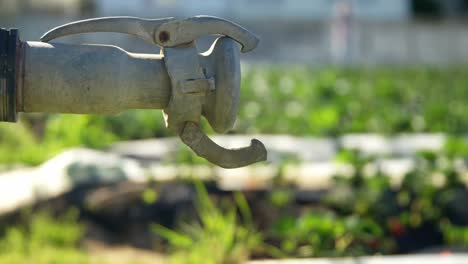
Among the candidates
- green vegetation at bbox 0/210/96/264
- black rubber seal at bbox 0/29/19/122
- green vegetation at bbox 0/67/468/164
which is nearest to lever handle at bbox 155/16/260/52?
black rubber seal at bbox 0/29/19/122

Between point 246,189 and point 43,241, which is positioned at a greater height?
point 246,189

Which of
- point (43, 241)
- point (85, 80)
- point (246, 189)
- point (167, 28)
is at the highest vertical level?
point (167, 28)

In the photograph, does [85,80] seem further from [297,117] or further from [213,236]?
[297,117]

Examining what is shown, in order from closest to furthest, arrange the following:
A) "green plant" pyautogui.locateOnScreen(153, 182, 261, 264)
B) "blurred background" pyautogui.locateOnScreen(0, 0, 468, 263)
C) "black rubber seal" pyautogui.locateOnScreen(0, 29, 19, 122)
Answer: "black rubber seal" pyautogui.locateOnScreen(0, 29, 19, 122) < "green plant" pyautogui.locateOnScreen(153, 182, 261, 264) < "blurred background" pyautogui.locateOnScreen(0, 0, 468, 263)

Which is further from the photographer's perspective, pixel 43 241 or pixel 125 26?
pixel 43 241

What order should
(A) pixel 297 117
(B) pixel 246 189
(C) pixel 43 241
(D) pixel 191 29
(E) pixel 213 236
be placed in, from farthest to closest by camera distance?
(A) pixel 297 117
(B) pixel 246 189
(C) pixel 43 241
(E) pixel 213 236
(D) pixel 191 29

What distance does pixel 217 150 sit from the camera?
2084 mm

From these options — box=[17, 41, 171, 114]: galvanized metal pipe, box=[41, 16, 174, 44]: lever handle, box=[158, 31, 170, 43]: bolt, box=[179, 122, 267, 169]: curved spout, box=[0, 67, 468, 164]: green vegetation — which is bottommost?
box=[0, 67, 468, 164]: green vegetation

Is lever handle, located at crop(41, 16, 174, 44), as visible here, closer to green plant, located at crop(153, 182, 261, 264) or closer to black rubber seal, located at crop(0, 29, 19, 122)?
black rubber seal, located at crop(0, 29, 19, 122)

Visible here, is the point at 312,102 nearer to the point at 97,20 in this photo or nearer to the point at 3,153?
the point at 3,153

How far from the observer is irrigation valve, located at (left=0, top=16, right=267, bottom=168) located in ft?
6.42

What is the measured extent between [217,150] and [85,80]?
32 centimetres

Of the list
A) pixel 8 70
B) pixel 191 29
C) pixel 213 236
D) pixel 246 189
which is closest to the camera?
pixel 8 70

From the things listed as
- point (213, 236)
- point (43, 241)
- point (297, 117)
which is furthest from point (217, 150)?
point (297, 117)
